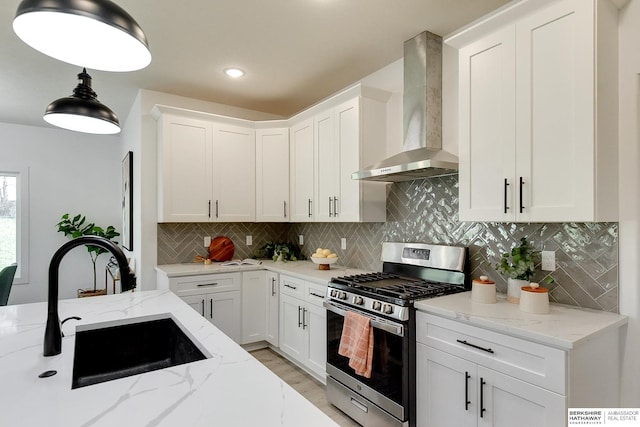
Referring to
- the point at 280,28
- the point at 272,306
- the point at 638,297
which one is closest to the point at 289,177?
the point at 272,306

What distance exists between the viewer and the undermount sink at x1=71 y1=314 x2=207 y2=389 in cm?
145

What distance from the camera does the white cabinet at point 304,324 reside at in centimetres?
290

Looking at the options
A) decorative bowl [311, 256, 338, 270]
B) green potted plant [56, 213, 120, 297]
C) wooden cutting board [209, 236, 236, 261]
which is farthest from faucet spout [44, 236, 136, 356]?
green potted plant [56, 213, 120, 297]

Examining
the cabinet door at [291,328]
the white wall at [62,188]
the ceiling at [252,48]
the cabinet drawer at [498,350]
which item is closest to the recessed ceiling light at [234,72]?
the ceiling at [252,48]

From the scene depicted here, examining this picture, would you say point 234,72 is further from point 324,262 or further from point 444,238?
point 444,238

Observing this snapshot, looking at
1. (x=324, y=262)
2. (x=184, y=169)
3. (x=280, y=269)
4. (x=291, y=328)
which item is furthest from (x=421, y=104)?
(x=184, y=169)

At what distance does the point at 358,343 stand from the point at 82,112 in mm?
2037

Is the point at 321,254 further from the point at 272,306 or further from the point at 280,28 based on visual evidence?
the point at 280,28

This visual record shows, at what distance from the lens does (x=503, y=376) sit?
65.5 inches

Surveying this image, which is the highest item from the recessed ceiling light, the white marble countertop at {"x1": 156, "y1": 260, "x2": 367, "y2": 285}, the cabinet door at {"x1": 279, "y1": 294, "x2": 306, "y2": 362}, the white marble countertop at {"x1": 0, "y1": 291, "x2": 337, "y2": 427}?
the recessed ceiling light

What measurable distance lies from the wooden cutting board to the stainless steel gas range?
1.74m

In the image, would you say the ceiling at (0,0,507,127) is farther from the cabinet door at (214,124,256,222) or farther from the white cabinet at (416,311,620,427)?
the white cabinet at (416,311,620,427)

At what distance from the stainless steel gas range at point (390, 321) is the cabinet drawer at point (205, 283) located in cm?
125

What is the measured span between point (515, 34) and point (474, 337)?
1634 mm
